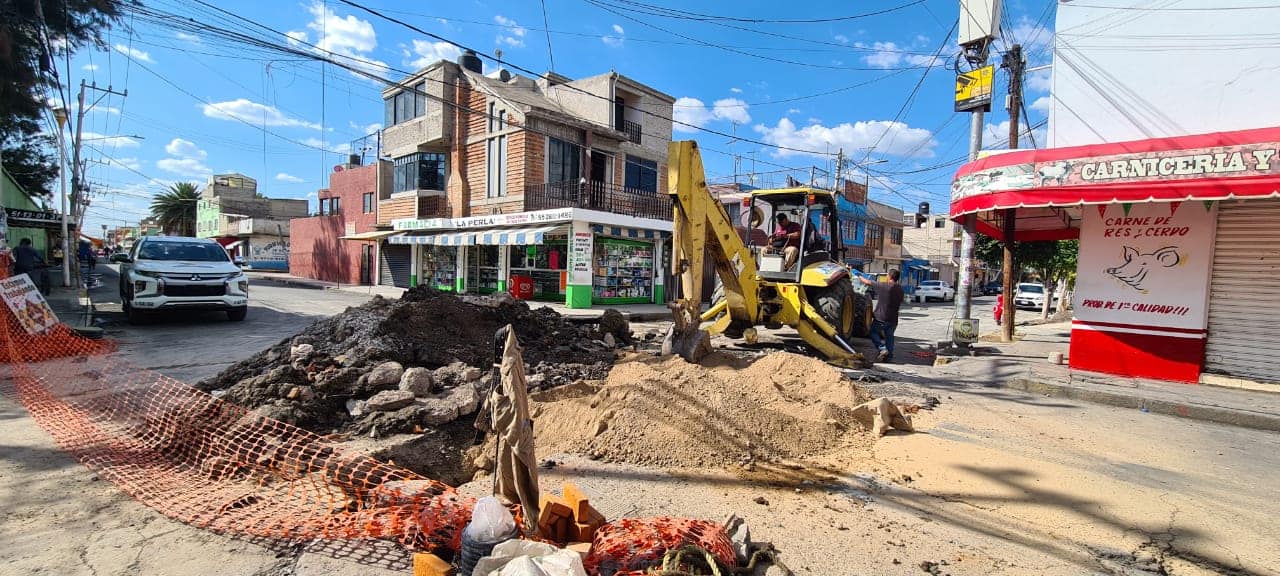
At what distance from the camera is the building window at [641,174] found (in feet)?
74.6

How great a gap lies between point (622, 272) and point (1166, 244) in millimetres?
14670

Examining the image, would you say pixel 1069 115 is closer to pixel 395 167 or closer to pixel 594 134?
pixel 594 134

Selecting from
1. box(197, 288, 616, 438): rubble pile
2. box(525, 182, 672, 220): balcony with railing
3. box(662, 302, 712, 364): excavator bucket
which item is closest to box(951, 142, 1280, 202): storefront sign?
box(662, 302, 712, 364): excavator bucket

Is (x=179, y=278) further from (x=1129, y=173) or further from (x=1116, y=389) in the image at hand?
(x=1129, y=173)

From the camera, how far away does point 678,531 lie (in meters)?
2.95

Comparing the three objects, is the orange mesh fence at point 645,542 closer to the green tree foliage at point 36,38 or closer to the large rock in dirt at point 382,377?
the large rock in dirt at point 382,377

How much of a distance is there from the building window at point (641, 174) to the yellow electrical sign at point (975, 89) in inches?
478

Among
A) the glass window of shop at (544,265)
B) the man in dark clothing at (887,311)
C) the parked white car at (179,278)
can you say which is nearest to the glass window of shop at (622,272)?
the glass window of shop at (544,265)

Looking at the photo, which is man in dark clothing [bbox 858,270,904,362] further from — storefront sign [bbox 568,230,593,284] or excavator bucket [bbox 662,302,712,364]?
storefront sign [bbox 568,230,593,284]

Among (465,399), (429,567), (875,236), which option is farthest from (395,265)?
(875,236)

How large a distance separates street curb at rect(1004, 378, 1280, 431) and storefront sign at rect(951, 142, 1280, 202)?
268cm

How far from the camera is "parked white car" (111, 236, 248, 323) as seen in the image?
10.5m

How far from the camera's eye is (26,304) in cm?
827

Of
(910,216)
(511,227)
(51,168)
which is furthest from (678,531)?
(910,216)
